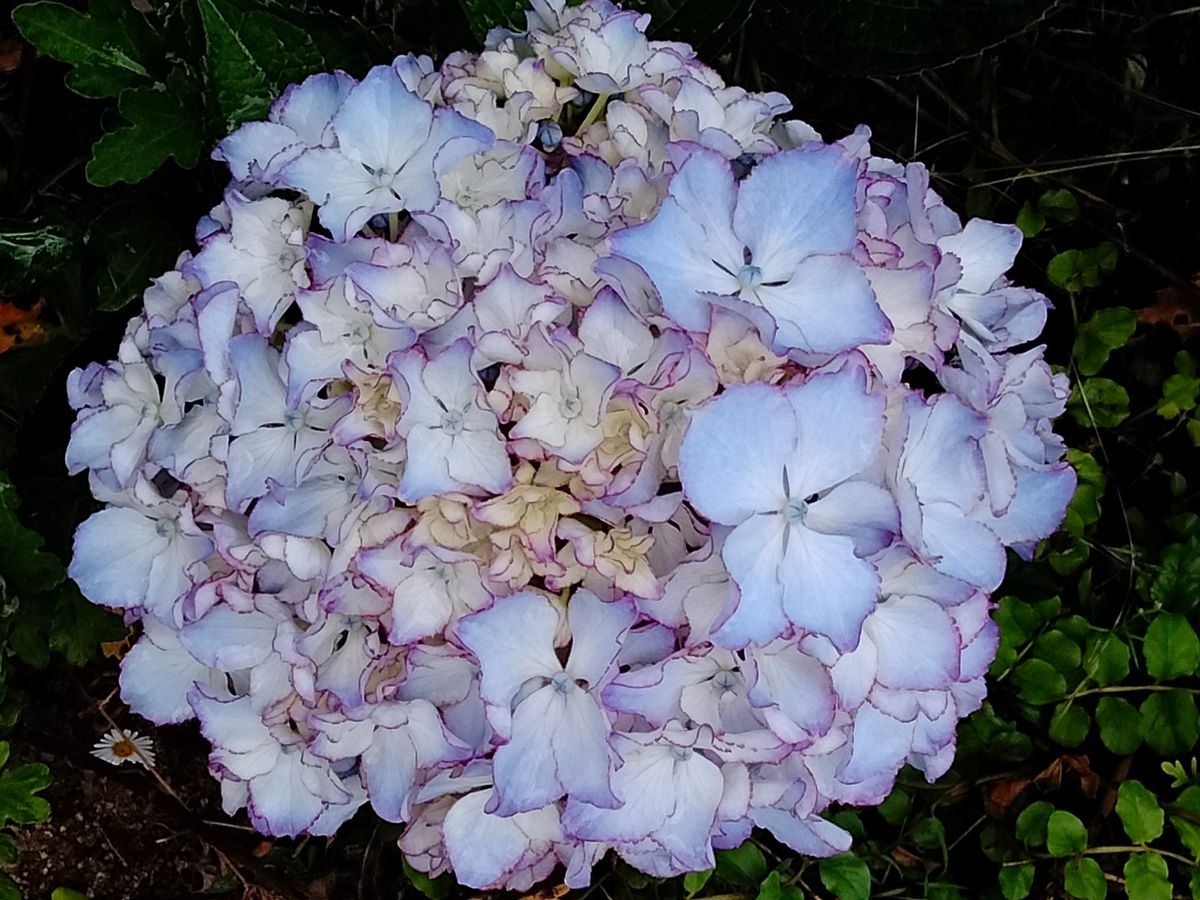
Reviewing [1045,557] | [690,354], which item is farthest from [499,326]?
[1045,557]

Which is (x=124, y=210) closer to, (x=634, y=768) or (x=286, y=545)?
(x=286, y=545)

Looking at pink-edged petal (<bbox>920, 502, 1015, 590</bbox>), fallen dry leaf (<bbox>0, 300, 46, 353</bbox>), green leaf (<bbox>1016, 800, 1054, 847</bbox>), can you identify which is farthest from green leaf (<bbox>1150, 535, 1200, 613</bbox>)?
fallen dry leaf (<bbox>0, 300, 46, 353</bbox>)

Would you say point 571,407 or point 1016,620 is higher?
point 571,407

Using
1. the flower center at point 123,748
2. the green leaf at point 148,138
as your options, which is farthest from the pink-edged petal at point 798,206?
the flower center at point 123,748

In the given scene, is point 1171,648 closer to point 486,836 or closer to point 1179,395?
point 1179,395

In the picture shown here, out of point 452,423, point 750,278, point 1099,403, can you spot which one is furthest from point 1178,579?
point 452,423

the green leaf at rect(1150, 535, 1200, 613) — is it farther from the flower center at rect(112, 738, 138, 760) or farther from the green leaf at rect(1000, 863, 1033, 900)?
the flower center at rect(112, 738, 138, 760)
